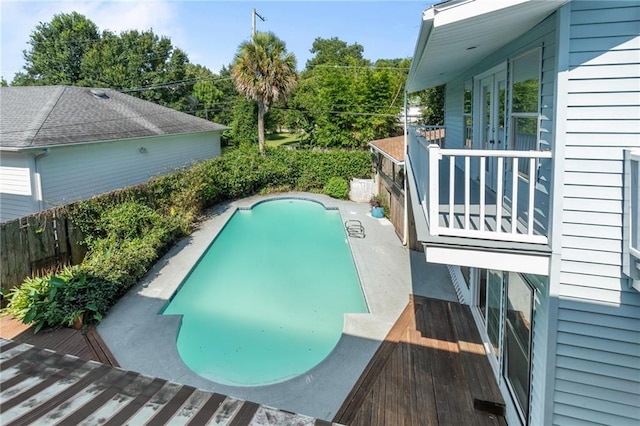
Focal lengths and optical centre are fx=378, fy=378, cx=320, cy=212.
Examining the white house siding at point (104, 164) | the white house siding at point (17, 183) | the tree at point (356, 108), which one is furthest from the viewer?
the tree at point (356, 108)

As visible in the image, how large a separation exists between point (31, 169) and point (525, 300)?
1308 centimetres

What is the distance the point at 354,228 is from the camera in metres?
14.9

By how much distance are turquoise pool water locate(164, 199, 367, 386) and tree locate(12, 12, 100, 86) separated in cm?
2961

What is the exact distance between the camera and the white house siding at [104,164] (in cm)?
1188

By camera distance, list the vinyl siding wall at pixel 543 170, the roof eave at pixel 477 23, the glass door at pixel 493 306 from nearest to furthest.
→ the roof eave at pixel 477 23
the vinyl siding wall at pixel 543 170
the glass door at pixel 493 306

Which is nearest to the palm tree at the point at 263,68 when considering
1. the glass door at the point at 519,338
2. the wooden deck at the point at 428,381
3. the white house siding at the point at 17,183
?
the white house siding at the point at 17,183

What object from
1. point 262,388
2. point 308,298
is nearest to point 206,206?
point 308,298

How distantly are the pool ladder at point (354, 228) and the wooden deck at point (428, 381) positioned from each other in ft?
21.2

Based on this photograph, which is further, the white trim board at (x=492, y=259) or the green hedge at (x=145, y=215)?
the green hedge at (x=145, y=215)

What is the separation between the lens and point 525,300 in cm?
446

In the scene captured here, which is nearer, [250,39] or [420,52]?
[420,52]

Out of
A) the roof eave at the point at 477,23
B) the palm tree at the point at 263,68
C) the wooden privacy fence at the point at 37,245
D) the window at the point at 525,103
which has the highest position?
the palm tree at the point at 263,68

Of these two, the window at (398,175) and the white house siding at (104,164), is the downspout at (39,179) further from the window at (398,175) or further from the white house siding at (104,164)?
the window at (398,175)

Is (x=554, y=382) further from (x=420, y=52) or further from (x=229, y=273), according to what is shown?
(x=229, y=273)
